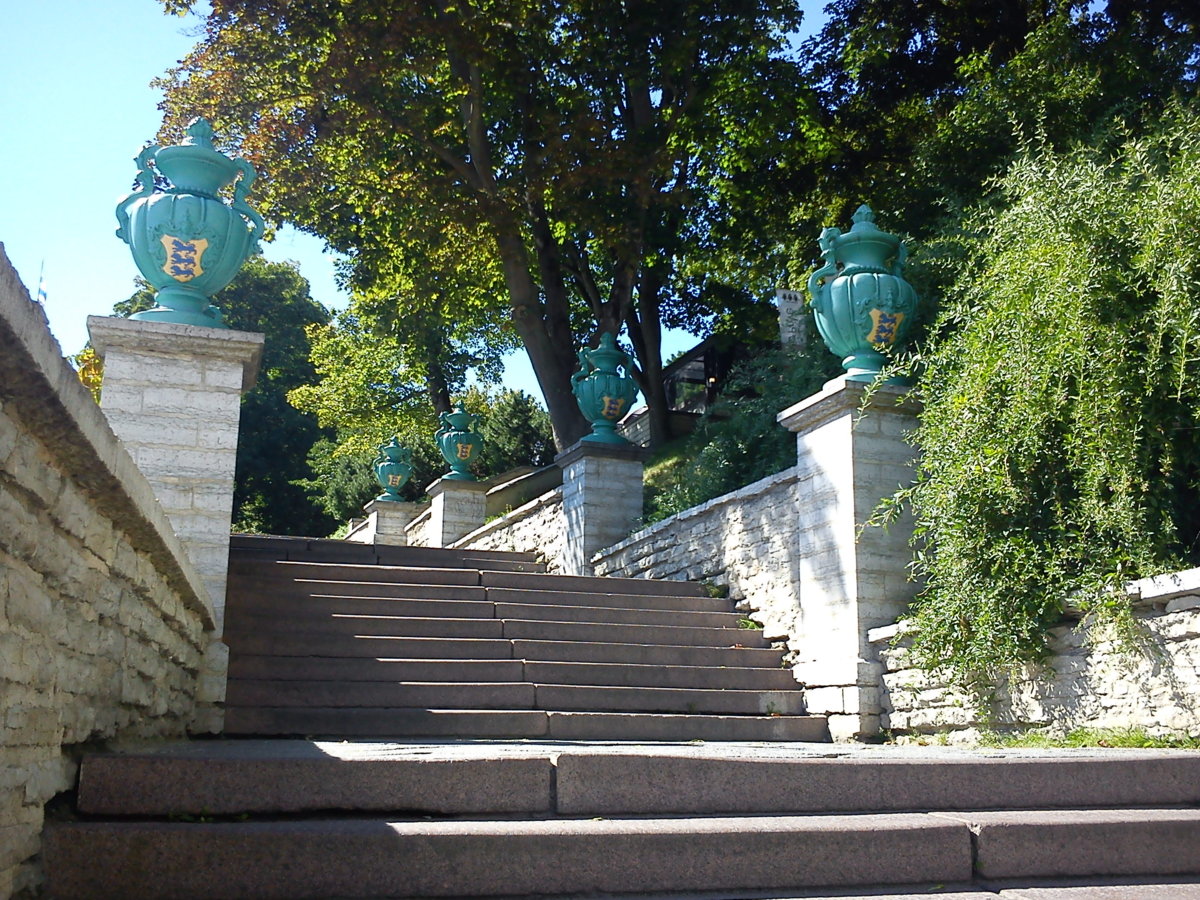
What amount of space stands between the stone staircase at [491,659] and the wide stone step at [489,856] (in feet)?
10.1

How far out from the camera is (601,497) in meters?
11.0

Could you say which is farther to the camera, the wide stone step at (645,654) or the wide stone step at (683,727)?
the wide stone step at (645,654)

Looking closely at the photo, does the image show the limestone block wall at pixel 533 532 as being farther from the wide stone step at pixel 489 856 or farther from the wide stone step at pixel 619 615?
the wide stone step at pixel 489 856

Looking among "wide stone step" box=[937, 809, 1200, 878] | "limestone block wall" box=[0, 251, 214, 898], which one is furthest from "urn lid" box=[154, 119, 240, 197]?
"wide stone step" box=[937, 809, 1200, 878]

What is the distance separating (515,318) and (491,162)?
2117 millimetres

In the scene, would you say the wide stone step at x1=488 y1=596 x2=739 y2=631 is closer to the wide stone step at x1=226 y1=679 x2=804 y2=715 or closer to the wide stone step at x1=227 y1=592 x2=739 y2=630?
the wide stone step at x1=227 y1=592 x2=739 y2=630

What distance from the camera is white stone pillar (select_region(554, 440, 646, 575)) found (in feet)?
36.1

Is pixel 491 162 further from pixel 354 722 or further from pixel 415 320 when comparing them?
pixel 354 722

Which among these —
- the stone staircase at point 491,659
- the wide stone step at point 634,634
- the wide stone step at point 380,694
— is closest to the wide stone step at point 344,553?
the stone staircase at point 491,659

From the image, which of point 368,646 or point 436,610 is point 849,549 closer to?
point 436,610

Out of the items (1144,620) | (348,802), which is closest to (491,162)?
(1144,620)

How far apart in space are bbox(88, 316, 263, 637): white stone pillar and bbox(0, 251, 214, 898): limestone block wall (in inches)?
88.5

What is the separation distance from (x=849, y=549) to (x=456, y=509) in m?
8.59

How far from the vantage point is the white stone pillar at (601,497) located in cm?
1099
